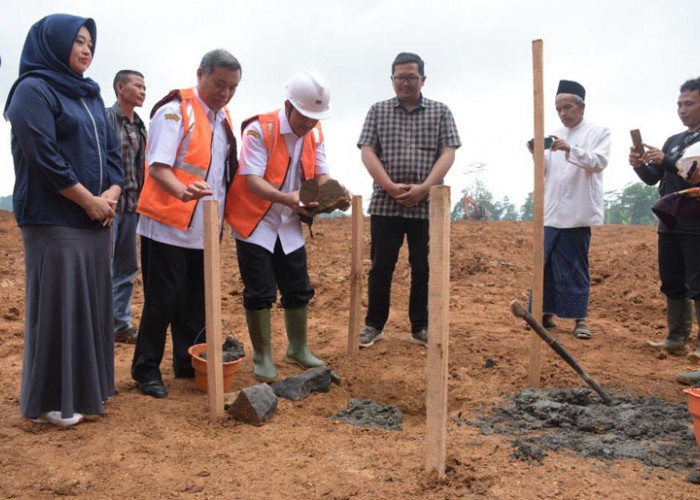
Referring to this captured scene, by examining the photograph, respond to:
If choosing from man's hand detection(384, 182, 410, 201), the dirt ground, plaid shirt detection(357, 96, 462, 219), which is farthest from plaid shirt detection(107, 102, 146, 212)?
man's hand detection(384, 182, 410, 201)

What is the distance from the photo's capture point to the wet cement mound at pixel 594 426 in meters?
2.86

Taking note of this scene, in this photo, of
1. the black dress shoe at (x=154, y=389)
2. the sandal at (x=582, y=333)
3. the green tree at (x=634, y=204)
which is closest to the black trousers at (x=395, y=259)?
the sandal at (x=582, y=333)

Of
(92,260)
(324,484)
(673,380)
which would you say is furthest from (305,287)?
(673,380)

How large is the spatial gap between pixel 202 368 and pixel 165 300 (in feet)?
1.52

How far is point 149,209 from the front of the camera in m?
3.54

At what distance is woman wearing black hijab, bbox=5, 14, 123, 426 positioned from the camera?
9.46 ft

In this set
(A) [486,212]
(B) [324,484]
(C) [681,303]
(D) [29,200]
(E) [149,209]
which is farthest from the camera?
(A) [486,212]

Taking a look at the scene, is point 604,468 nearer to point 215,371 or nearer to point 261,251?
point 215,371

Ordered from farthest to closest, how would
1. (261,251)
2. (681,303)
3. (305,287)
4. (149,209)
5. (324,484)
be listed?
(681,303), (305,287), (261,251), (149,209), (324,484)

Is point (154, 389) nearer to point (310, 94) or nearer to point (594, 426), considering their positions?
point (310, 94)

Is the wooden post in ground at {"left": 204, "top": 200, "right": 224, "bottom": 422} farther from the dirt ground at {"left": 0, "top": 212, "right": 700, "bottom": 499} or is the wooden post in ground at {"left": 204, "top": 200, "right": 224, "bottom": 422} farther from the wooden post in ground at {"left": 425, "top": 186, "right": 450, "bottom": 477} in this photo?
the wooden post in ground at {"left": 425, "top": 186, "right": 450, "bottom": 477}

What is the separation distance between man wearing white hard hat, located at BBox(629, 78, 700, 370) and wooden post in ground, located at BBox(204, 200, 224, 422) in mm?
3118

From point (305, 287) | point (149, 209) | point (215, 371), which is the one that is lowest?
Answer: point (215, 371)

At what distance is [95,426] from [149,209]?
1.22 m
